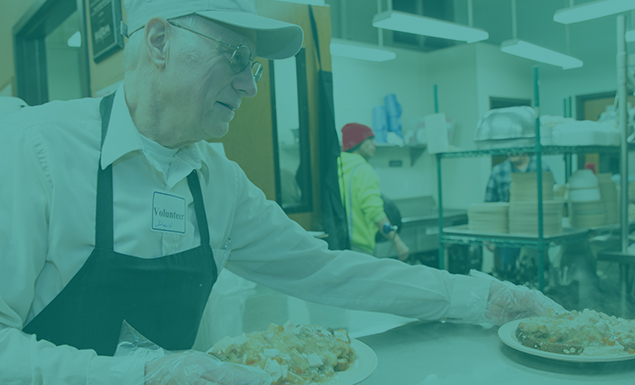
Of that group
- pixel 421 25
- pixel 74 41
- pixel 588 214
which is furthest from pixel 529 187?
pixel 74 41

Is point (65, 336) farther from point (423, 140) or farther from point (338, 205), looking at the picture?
point (423, 140)

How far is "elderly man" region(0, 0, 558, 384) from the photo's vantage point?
0.72 m

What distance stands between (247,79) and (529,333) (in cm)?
76

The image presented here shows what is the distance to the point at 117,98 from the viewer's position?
96 cm

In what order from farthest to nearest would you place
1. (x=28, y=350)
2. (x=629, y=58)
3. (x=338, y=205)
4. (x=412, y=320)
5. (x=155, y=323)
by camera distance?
1. (x=338, y=205)
2. (x=629, y=58)
3. (x=412, y=320)
4. (x=155, y=323)
5. (x=28, y=350)

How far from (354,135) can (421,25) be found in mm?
992

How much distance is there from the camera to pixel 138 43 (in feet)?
3.06

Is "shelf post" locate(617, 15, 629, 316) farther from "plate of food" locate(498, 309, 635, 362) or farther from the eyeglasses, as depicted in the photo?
the eyeglasses

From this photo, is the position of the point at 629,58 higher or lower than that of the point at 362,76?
lower

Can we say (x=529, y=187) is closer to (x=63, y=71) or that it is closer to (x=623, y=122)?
(x=623, y=122)

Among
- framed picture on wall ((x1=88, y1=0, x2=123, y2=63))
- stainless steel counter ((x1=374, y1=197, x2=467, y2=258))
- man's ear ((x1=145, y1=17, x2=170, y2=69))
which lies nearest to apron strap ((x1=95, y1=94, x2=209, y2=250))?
man's ear ((x1=145, y1=17, x2=170, y2=69))

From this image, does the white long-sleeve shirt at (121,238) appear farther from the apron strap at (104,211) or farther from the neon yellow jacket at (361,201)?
the neon yellow jacket at (361,201)

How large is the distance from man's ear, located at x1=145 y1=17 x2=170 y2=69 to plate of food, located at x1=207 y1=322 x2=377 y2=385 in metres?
0.52

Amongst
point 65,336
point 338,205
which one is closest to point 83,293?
point 65,336
